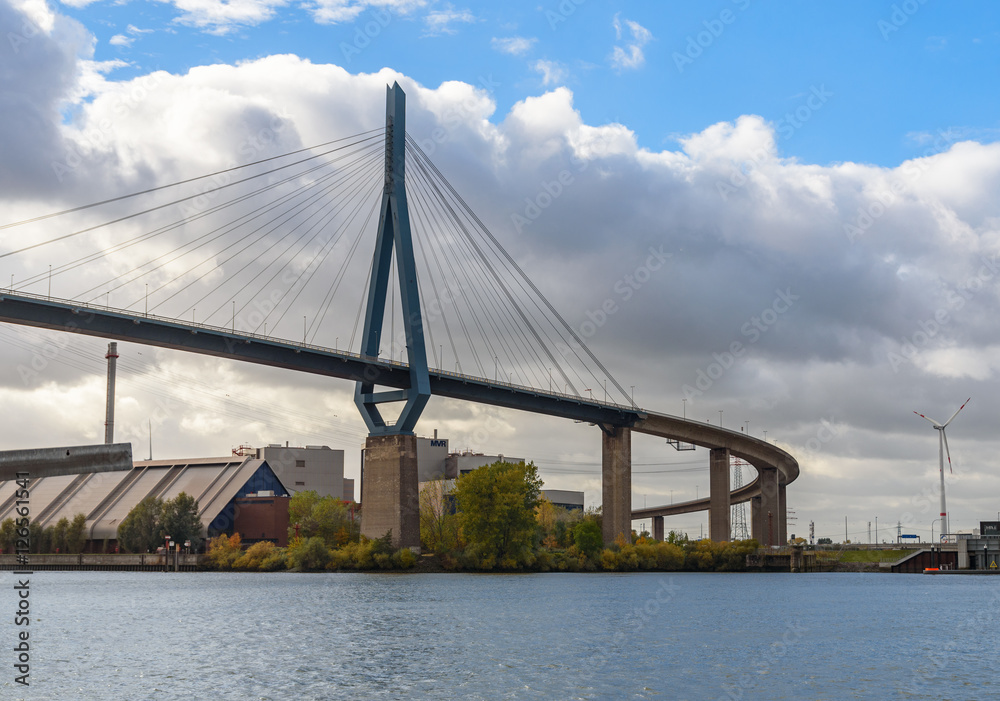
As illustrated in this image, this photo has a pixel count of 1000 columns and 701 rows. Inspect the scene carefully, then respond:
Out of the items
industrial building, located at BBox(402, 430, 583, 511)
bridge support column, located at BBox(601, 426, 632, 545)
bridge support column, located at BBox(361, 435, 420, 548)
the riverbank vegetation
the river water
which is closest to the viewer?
the river water

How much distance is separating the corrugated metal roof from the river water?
72.2 m

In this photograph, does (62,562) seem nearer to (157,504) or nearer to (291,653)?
(157,504)

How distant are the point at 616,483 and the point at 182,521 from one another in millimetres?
56410

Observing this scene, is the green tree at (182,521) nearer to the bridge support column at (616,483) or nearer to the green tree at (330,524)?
the green tree at (330,524)

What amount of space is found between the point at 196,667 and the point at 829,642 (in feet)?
80.1

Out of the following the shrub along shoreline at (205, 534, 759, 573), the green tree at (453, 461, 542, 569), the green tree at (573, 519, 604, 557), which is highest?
the green tree at (453, 461, 542, 569)

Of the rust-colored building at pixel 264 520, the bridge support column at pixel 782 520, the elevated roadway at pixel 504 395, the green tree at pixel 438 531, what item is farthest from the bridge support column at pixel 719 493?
the rust-colored building at pixel 264 520

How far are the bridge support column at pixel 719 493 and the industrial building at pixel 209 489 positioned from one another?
59.6 m

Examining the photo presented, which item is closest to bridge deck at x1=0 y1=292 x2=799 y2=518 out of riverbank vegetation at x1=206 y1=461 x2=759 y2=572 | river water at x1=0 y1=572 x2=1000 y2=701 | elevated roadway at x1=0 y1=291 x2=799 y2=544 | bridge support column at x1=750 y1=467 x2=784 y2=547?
elevated roadway at x1=0 y1=291 x2=799 y2=544

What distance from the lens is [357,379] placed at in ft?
305

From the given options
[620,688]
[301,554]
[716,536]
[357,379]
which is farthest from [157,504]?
[620,688]

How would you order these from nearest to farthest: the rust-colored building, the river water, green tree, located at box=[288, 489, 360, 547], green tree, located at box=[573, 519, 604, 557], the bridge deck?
the river water, the bridge deck, green tree, located at box=[288, 489, 360, 547], green tree, located at box=[573, 519, 604, 557], the rust-colored building

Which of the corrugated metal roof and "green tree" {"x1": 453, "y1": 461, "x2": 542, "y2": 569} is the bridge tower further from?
the corrugated metal roof

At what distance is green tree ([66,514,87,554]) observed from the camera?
138 m
